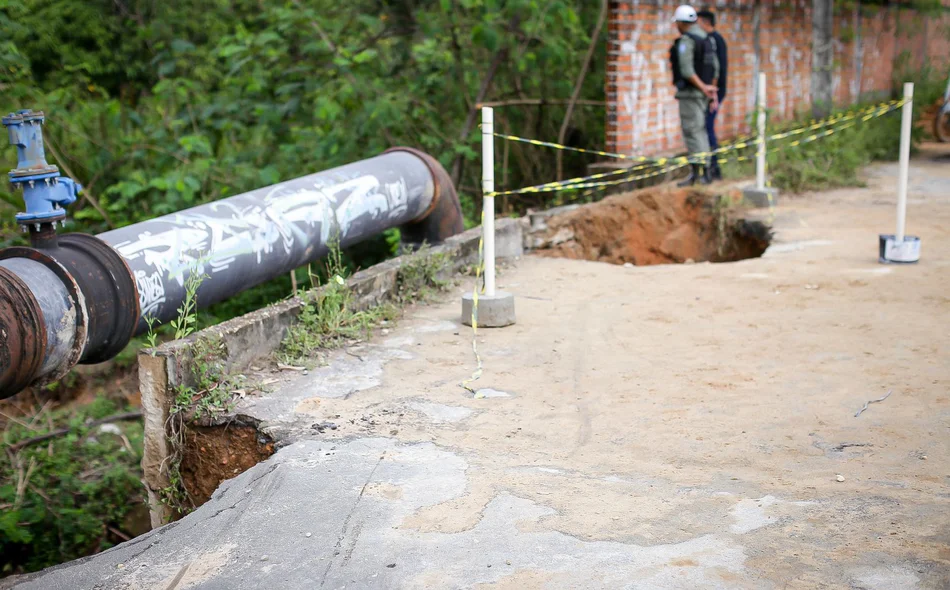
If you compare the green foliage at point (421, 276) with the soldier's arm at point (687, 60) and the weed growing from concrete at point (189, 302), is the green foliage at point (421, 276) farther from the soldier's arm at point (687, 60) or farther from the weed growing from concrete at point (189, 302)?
the soldier's arm at point (687, 60)

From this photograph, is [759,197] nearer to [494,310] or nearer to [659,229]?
[659,229]

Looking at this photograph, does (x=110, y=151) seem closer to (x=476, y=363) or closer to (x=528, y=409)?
(x=476, y=363)

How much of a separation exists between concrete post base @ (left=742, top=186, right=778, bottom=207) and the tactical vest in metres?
1.38

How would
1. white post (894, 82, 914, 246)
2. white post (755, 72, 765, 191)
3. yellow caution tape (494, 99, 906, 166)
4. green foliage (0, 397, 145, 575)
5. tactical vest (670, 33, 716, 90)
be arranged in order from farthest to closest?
Result: 1. tactical vest (670, 33, 716, 90)
2. white post (755, 72, 765, 191)
3. yellow caution tape (494, 99, 906, 166)
4. white post (894, 82, 914, 246)
5. green foliage (0, 397, 145, 575)

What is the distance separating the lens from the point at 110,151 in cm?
1002

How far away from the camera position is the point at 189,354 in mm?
4465

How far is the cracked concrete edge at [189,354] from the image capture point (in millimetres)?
4371

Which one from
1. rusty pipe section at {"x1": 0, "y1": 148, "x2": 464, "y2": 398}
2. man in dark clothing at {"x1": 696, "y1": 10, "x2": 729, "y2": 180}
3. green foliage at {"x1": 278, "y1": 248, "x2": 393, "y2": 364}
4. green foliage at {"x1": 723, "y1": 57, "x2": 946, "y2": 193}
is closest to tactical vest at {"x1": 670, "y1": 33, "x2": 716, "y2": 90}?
man in dark clothing at {"x1": 696, "y1": 10, "x2": 729, "y2": 180}

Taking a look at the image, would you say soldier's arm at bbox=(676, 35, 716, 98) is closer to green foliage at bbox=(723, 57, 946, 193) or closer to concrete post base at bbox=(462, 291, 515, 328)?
green foliage at bbox=(723, 57, 946, 193)

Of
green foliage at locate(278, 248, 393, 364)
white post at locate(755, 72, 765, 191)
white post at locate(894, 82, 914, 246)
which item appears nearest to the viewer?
green foliage at locate(278, 248, 393, 364)

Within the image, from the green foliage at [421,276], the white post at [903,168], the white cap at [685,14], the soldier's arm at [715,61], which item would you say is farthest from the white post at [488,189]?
the soldier's arm at [715,61]

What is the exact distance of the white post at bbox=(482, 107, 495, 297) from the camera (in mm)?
5382

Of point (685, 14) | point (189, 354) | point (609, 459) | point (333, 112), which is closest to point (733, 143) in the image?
point (685, 14)

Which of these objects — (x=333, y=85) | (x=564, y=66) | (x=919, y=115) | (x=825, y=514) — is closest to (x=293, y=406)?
(x=825, y=514)
